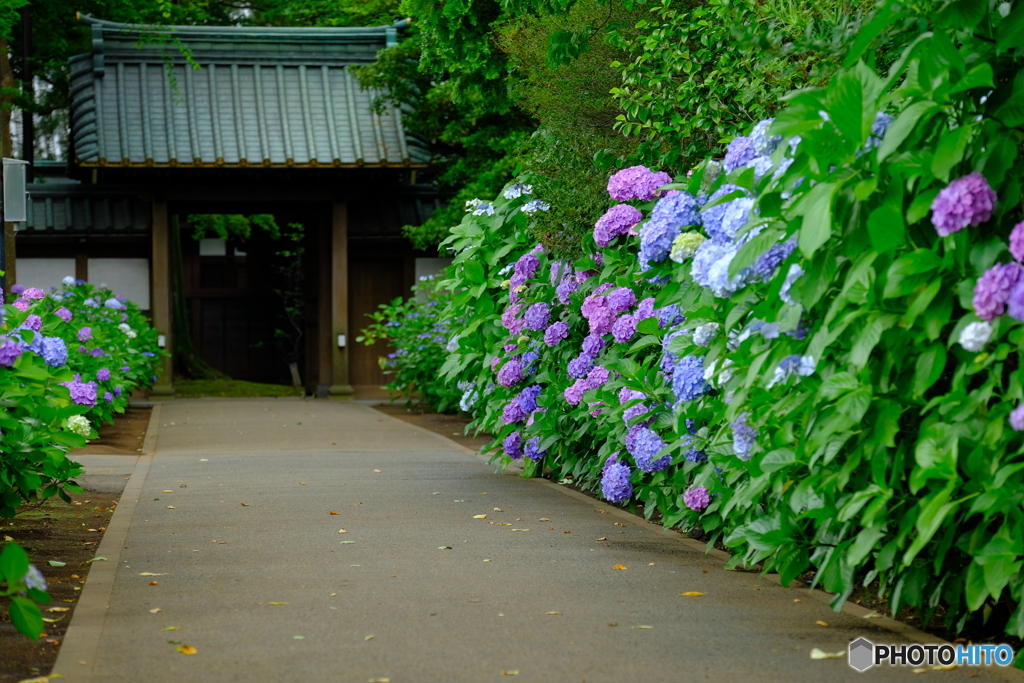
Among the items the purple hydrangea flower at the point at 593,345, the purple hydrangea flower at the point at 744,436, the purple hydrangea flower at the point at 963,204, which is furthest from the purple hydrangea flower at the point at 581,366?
the purple hydrangea flower at the point at 963,204

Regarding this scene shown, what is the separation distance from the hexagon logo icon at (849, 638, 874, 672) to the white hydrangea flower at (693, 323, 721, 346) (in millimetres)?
1408

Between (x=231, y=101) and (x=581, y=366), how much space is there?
12568 mm

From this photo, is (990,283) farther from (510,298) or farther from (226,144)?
(226,144)

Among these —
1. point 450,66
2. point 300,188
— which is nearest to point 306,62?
point 300,188

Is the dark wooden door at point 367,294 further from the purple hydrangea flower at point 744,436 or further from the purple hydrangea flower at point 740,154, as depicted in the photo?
the purple hydrangea flower at point 744,436

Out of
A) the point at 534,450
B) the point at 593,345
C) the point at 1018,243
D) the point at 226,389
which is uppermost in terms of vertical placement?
the point at 1018,243

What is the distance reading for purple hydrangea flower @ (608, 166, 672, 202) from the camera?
659 cm

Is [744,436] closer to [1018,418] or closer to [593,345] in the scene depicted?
[1018,418]

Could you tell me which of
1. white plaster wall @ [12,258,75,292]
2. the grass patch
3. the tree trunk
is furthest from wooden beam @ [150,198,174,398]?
the tree trunk

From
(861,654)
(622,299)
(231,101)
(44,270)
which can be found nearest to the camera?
(861,654)

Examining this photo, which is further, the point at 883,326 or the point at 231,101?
the point at 231,101

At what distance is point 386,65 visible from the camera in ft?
55.1

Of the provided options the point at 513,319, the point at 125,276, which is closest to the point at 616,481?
the point at 513,319

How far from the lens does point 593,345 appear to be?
7.14m
